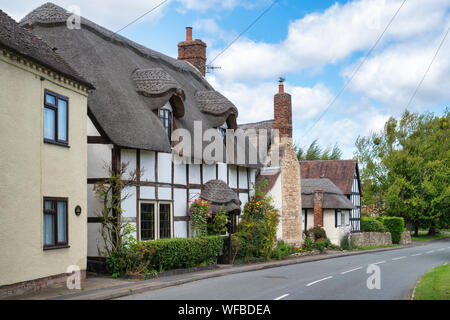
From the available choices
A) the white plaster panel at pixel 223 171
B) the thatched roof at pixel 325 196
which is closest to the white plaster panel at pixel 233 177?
the white plaster panel at pixel 223 171

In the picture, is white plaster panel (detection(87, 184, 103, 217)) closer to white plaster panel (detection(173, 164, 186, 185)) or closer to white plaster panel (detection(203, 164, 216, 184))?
white plaster panel (detection(173, 164, 186, 185))

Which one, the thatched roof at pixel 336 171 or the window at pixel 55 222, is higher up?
the thatched roof at pixel 336 171

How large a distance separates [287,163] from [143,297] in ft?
60.9

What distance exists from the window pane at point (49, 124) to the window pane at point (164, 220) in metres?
6.38

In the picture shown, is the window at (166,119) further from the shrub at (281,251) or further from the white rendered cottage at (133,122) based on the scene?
the shrub at (281,251)

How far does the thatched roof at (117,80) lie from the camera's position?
687 inches

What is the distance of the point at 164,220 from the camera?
19453 millimetres

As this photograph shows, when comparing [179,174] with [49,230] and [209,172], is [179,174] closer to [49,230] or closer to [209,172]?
[209,172]

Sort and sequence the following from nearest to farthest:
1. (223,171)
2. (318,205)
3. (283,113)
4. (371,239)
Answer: (223,171) → (283,113) → (318,205) → (371,239)

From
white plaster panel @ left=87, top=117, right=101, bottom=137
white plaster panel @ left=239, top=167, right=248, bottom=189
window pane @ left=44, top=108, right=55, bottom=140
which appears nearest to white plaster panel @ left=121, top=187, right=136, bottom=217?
white plaster panel @ left=87, top=117, right=101, bottom=137

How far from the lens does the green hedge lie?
1720 cm

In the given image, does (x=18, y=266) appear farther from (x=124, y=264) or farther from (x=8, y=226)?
(x=124, y=264)

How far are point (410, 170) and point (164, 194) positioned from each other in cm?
3933

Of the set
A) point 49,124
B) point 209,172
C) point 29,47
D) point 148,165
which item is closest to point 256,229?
point 209,172
